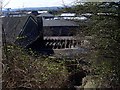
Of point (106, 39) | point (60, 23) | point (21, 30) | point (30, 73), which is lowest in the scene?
point (60, 23)

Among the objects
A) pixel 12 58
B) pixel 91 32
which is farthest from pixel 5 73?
pixel 91 32

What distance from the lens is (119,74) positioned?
13.1 ft

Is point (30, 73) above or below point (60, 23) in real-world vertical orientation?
above

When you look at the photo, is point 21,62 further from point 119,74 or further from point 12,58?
point 119,74

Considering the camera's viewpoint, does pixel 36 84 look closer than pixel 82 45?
Yes

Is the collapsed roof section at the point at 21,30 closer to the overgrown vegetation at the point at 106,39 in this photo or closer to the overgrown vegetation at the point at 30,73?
the overgrown vegetation at the point at 30,73

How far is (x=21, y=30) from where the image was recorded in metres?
9.01

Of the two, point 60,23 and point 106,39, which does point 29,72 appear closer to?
point 106,39

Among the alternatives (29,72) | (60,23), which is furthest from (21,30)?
(29,72)

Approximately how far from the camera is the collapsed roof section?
484cm

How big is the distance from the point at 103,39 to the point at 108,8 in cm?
53

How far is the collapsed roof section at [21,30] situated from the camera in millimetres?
4840

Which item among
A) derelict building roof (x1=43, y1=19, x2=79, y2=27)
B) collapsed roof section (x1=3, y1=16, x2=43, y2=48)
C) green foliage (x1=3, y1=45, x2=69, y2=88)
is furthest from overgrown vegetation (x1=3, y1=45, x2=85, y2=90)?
derelict building roof (x1=43, y1=19, x2=79, y2=27)

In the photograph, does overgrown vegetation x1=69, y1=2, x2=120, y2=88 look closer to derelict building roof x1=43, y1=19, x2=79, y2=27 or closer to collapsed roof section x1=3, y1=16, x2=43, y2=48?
derelict building roof x1=43, y1=19, x2=79, y2=27
